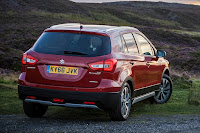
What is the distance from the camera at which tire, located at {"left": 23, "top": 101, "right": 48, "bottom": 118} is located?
739 cm

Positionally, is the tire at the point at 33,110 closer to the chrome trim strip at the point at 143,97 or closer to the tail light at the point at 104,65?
the tail light at the point at 104,65

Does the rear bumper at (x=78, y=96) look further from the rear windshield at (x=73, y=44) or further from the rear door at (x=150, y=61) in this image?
the rear door at (x=150, y=61)

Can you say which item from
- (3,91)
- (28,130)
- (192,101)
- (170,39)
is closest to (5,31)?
(170,39)

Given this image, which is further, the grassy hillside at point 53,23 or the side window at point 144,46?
the grassy hillside at point 53,23

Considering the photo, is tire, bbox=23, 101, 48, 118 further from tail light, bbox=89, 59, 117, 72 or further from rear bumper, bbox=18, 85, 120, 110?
tail light, bbox=89, 59, 117, 72

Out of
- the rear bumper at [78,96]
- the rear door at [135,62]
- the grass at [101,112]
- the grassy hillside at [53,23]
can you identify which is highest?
the rear door at [135,62]

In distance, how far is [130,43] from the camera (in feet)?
25.8

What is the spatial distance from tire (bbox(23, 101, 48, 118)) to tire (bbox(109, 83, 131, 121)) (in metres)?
1.49

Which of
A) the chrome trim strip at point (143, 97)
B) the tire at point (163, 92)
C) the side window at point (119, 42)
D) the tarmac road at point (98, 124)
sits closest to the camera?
the tarmac road at point (98, 124)

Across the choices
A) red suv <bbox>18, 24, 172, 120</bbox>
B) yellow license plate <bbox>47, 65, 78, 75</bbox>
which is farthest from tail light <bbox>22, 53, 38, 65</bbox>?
yellow license plate <bbox>47, 65, 78, 75</bbox>

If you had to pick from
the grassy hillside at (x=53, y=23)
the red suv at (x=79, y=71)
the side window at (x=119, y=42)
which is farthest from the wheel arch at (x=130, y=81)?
the grassy hillside at (x=53, y=23)

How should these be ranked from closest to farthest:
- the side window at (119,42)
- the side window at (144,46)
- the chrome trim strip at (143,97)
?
the side window at (119,42)
the chrome trim strip at (143,97)
the side window at (144,46)

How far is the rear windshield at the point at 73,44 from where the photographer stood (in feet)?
22.0

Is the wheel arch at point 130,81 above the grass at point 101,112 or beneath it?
above
